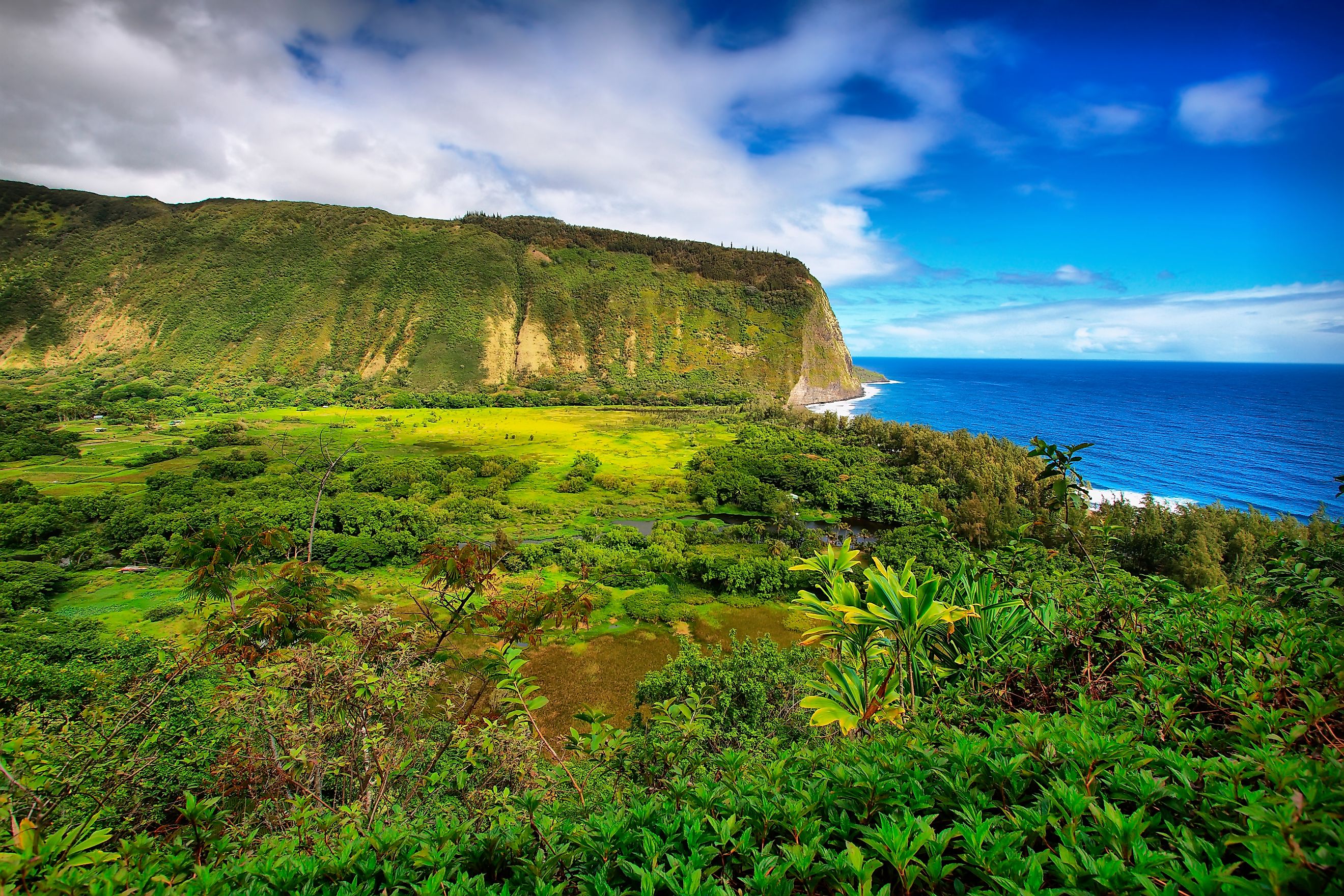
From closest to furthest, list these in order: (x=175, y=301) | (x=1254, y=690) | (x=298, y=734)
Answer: (x=1254, y=690), (x=298, y=734), (x=175, y=301)

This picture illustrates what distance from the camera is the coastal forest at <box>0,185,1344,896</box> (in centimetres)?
232

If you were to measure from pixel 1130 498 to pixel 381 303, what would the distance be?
139774 mm

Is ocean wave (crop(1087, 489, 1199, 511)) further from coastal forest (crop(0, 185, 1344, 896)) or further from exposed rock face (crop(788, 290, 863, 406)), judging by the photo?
exposed rock face (crop(788, 290, 863, 406))

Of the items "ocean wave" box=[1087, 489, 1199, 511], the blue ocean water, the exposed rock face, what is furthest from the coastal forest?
the exposed rock face

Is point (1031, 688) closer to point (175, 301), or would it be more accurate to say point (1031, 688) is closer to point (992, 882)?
point (992, 882)

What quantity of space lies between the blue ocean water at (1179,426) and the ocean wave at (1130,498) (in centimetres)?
105

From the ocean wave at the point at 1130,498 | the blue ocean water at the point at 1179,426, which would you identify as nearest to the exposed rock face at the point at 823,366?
the blue ocean water at the point at 1179,426

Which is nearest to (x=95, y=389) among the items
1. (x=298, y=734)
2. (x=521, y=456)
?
(x=521, y=456)

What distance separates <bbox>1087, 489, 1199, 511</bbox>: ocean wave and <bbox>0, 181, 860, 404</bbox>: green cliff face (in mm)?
65646

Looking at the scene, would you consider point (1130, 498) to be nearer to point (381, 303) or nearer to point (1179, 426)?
point (1179, 426)

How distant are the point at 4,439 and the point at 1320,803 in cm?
8281

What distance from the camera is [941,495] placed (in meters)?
42.9

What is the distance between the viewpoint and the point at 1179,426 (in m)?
81.2

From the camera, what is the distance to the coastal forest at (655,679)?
2.32 m
